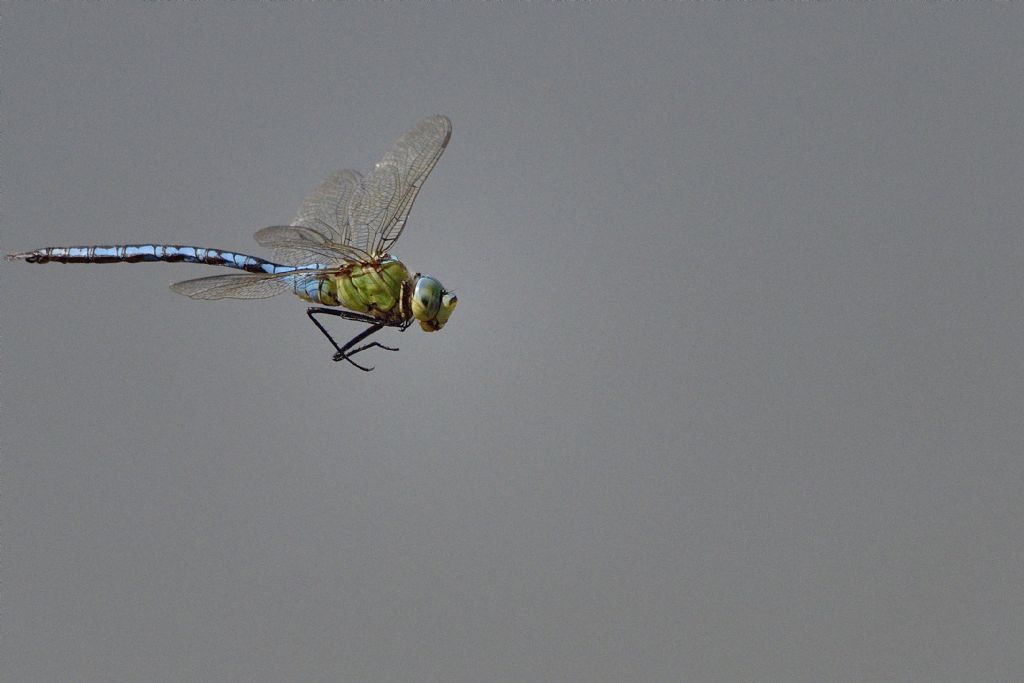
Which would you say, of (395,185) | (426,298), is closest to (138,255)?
(395,185)

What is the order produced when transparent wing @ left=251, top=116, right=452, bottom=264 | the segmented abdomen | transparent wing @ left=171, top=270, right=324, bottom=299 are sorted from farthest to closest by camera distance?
1. the segmented abdomen
2. transparent wing @ left=171, top=270, right=324, bottom=299
3. transparent wing @ left=251, top=116, right=452, bottom=264

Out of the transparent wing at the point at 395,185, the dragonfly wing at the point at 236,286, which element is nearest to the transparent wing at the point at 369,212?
the transparent wing at the point at 395,185

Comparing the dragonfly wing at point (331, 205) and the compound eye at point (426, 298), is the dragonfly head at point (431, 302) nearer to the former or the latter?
the compound eye at point (426, 298)

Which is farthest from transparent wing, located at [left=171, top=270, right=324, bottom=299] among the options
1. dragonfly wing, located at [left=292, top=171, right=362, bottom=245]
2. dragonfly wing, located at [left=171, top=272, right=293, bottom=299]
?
dragonfly wing, located at [left=292, top=171, right=362, bottom=245]

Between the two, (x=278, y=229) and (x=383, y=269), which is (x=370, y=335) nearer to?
(x=383, y=269)

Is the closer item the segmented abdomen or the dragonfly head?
the dragonfly head

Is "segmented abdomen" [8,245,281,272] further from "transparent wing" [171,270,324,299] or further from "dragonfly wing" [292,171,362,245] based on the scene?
"dragonfly wing" [292,171,362,245]

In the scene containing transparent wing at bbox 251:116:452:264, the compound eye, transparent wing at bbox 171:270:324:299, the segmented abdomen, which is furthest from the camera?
the segmented abdomen

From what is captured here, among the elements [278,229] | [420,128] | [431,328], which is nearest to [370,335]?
[431,328]
